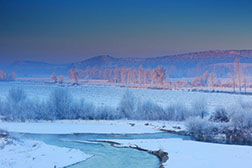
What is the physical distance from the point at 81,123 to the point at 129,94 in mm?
6992

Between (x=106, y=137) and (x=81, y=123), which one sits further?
(x=81, y=123)

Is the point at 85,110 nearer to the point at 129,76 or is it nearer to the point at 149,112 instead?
the point at 149,112

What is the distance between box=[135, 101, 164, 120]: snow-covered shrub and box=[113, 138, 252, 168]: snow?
9.44m


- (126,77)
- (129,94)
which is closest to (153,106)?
(129,94)

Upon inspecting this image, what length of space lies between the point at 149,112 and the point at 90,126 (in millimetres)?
6693

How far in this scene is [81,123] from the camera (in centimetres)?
2720

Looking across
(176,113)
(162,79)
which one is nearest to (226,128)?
(176,113)

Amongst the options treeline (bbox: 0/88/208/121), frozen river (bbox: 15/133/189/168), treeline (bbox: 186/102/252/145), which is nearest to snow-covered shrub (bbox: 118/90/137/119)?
treeline (bbox: 0/88/208/121)

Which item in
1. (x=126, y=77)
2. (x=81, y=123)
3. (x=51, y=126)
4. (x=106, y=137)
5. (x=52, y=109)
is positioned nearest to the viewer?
(x=106, y=137)

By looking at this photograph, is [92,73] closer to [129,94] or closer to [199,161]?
[129,94]

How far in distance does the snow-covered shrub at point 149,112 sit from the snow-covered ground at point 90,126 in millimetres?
1516

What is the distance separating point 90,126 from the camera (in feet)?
83.6

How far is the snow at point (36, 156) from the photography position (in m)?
13.2

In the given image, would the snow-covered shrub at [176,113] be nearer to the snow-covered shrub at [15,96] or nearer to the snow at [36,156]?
the snow at [36,156]
